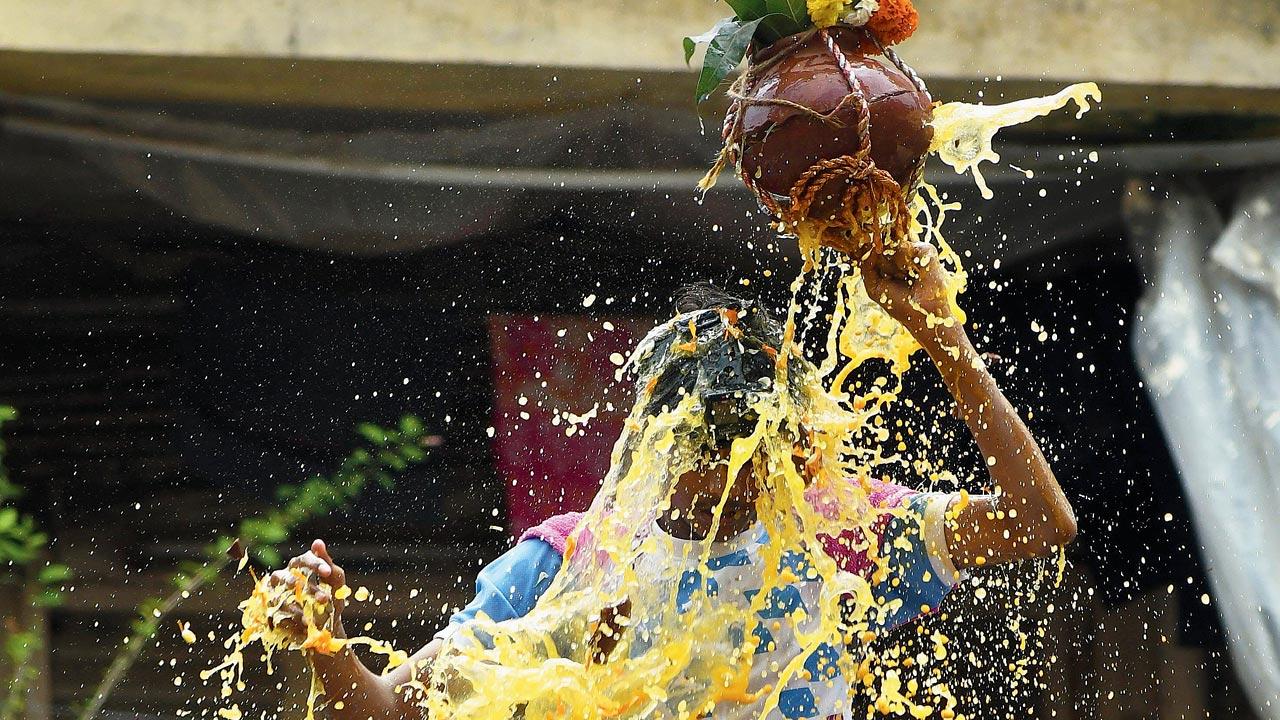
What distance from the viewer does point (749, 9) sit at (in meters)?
2.07

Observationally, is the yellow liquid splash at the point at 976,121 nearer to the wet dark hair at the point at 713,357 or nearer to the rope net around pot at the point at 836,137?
the rope net around pot at the point at 836,137

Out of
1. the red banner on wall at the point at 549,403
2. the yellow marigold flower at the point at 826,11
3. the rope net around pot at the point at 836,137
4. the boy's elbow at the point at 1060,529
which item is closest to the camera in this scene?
the rope net around pot at the point at 836,137

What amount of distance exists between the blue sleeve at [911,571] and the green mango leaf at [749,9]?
876 millimetres

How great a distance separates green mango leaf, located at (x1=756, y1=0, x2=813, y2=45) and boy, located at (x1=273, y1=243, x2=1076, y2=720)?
393 mm

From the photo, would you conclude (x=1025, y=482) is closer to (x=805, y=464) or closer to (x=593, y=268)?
(x=805, y=464)

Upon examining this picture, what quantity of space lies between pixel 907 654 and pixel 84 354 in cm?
262

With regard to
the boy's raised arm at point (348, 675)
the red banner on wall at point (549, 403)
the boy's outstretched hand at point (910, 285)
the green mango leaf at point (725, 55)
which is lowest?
the boy's raised arm at point (348, 675)

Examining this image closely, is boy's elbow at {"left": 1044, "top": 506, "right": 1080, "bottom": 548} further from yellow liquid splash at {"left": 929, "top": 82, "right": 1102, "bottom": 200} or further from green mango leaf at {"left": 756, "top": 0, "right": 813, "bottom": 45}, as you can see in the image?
green mango leaf at {"left": 756, "top": 0, "right": 813, "bottom": 45}

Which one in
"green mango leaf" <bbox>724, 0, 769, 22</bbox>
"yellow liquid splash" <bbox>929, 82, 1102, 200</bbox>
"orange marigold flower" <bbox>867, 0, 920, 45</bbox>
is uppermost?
"green mango leaf" <bbox>724, 0, 769, 22</bbox>

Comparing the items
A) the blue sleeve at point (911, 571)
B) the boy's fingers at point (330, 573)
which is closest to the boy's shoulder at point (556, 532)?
the boy's fingers at point (330, 573)

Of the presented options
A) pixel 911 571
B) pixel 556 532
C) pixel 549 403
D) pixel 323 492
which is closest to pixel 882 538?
pixel 911 571

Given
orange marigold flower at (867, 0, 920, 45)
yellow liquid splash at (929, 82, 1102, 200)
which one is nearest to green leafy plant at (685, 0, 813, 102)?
orange marigold flower at (867, 0, 920, 45)

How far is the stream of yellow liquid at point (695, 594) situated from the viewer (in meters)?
2.13

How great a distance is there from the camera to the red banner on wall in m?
3.76
